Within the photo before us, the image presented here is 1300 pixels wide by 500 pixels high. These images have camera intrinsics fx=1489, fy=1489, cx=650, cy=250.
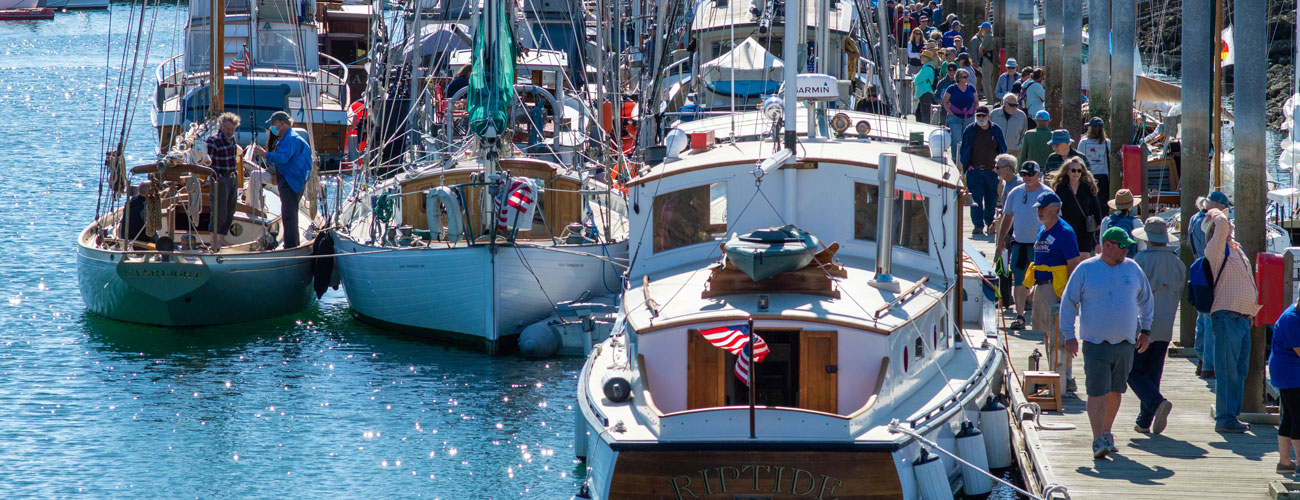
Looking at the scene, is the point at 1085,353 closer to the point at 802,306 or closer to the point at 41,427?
the point at 802,306

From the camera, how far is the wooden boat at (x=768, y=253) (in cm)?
1051

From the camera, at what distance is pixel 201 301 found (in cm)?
1852

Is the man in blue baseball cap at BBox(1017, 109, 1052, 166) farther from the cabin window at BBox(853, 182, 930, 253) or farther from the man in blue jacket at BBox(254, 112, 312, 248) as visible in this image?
the man in blue jacket at BBox(254, 112, 312, 248)

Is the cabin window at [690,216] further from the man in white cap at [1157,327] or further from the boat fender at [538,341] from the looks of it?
the boat fender at [538,341]

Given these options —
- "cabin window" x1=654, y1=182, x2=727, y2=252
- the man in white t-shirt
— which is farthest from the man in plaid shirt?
the man in white t-shirt

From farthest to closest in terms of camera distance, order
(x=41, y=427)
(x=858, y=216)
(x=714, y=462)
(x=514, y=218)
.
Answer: (x=514, y=218) < (x=41, y=427) < (x=858, y=216) < (x=714, y=462)

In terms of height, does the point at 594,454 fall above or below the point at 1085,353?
below

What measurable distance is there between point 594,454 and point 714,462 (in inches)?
51.0

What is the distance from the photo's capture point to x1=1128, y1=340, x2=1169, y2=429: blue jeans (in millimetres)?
11117

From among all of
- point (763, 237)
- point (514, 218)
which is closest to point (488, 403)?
point (514, 218)

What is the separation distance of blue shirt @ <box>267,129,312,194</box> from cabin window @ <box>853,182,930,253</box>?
868 cm

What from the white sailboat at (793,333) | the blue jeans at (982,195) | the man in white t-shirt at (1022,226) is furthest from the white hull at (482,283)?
the man in white t-shirt at (1022,226)

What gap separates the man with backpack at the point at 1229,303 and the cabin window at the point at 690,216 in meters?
3.78

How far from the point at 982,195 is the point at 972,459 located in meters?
7.80
